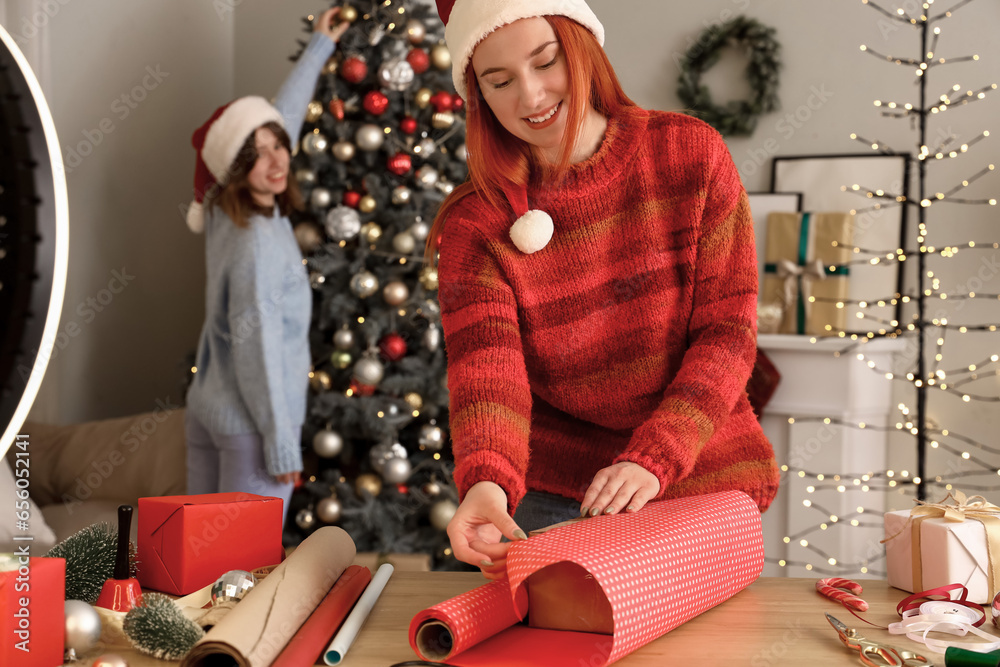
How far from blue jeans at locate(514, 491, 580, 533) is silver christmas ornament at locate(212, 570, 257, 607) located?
0.48 meters

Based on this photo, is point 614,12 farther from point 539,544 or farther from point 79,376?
point 539,544

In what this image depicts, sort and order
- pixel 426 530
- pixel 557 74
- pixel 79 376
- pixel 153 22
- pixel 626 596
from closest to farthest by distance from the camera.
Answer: pixel 626 596, pixel 557 74, pixel 426 530, pixel 79 376, pixel 153 22

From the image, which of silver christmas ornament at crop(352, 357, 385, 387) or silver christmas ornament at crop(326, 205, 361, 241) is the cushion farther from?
silver christmas ornament at crop(326, 205, 361, 241)

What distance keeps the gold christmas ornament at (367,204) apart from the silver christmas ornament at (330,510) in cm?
97

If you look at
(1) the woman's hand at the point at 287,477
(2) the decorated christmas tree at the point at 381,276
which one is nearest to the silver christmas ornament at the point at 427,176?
(2) the decorated christmas tree at the point at 381,276

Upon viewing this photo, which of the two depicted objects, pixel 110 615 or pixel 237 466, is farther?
pixel 237 466

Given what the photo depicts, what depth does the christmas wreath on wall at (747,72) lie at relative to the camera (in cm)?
324

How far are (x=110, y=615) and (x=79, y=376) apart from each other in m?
2.86

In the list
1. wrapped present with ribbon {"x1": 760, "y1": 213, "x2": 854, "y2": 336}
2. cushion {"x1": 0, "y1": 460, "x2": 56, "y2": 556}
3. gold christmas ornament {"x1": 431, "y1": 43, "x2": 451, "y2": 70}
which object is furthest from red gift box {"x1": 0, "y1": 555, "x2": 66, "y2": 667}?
wrapped present with ribbon {"x1": 760, "y1": 213, "x2": 854, "y2": 336}

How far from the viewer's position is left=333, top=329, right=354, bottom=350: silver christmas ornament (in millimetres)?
2834

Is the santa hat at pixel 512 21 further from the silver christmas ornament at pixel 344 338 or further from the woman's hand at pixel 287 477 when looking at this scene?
the silver christmas ornament at pixel 344 338

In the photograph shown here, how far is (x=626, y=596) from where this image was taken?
64 centimetres

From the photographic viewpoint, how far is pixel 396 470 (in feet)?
9.11

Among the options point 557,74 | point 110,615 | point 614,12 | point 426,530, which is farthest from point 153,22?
point 110,615
